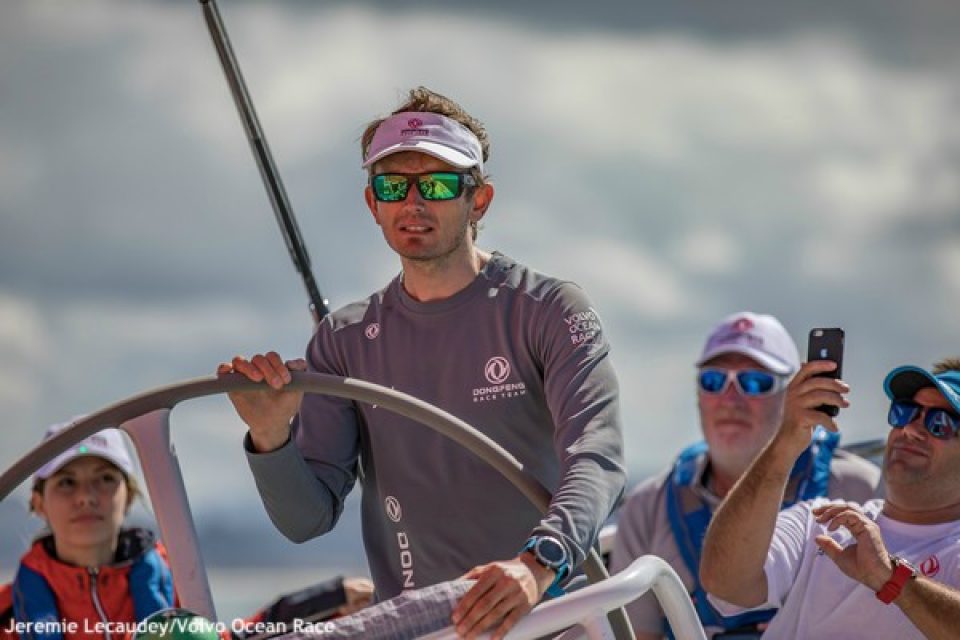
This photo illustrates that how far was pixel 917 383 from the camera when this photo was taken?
12.1 feet

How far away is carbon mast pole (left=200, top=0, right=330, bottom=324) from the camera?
4.08 metres

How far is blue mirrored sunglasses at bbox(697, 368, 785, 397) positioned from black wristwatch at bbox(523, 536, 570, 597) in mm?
2323

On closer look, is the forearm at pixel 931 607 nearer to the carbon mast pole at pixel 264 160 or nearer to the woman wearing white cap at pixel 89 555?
the carbon mast pole at pixel 264 160

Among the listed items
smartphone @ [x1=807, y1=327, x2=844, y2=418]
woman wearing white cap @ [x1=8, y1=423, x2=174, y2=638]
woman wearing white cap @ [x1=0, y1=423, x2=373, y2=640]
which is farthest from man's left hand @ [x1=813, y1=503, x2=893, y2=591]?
woman wearing white cap @ [x1=8, y1=423, x2=174, y2=638]

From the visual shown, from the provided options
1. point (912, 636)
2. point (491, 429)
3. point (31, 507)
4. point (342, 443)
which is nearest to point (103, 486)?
point (31, 507)

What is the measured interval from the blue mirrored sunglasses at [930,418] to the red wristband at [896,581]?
430 millimetres

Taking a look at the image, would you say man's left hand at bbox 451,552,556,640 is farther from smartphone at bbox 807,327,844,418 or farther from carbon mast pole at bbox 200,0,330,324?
carbon mast pole at bbox 200,0,330,324

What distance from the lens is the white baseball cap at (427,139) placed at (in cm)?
326

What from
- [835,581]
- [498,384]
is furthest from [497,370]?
[835,581]

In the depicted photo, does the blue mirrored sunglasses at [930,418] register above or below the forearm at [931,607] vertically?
above

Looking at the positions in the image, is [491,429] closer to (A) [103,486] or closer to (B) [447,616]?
(B) [447,616]

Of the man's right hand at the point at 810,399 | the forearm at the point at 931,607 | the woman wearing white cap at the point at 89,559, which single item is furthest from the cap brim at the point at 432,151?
the woman wearing white cap at the point at 89,559

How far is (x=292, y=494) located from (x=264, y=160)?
1.27m

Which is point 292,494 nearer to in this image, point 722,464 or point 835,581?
point 835,581
